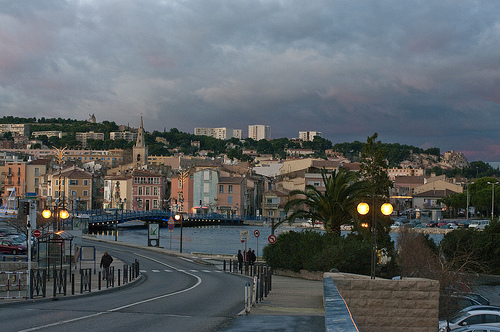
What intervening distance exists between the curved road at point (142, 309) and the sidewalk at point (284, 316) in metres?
0.65

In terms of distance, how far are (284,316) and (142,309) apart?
15.4 feet

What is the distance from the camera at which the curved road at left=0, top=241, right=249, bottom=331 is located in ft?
45.2

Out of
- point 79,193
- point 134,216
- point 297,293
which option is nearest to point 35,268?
point 297,293

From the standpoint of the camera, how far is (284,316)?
46.4 feet

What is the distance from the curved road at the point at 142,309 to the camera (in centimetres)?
1379

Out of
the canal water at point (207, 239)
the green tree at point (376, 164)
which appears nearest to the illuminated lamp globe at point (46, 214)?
the green tree at point (376, 164)

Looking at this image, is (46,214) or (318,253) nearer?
(46,214)

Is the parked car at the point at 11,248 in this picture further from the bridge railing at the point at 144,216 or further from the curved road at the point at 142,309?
the bridge railing at the point at 144,216

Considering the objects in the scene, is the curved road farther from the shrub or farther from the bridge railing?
the bridge railing

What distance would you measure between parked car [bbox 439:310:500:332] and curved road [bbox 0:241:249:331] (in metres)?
6.44

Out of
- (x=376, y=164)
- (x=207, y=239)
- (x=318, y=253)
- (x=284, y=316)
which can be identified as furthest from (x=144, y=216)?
(x=284, y=316)

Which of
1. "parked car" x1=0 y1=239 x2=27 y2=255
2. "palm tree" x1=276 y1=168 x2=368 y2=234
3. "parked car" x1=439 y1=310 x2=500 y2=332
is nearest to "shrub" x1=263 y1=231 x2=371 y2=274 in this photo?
"palm tree" x1=276 y1=168 x2=368 y2=234

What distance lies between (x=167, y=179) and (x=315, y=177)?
34483mm

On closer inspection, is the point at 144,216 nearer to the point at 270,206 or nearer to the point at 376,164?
the point at 270,206
